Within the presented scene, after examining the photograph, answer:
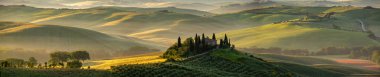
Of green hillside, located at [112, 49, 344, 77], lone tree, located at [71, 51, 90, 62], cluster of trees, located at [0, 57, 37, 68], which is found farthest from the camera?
lone tree, located at [71, 51, 90, 62]

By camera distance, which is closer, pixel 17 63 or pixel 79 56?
pixel 17 63

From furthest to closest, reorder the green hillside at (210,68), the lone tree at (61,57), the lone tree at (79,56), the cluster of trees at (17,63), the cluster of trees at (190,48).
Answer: the lone tree at (79,56), the lone tree at (61,57), the cluster of trees at (190,48), the cluster of trees at (17,63), the green hillside at (210,68)

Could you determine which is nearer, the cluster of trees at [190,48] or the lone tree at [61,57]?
the cluster of trees at [190,48]

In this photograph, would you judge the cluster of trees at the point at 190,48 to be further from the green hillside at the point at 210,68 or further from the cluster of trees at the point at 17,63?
the cluster of trees at the point at 17,63

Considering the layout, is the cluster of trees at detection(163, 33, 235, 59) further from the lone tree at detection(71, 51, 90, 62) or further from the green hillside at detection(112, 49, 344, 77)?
the lone tree at detection(71, 51, 90, 62)

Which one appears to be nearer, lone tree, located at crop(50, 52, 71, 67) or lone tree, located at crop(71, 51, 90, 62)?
lone tree, located at crop(50, 52, 71, 67)

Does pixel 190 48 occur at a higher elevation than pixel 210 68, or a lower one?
higher

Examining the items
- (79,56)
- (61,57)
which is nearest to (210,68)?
(79,56)

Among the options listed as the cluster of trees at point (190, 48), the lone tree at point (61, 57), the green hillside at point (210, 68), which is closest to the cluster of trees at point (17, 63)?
the lone tree at point (61, 57)

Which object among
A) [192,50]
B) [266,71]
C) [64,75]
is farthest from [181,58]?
[64,75]

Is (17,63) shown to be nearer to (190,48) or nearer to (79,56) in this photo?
(79,56)

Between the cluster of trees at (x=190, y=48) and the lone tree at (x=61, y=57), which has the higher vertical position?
the cluster of trees at (x=190, y=48)

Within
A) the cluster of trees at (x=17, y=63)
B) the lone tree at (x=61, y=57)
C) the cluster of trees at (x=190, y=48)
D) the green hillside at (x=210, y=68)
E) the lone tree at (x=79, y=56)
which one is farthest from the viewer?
the lone tree at (x=79, y=56)

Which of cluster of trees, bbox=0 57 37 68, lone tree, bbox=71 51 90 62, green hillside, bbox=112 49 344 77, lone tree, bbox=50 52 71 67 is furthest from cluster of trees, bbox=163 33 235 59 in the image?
lone tree, bbox=50 52 71 67
